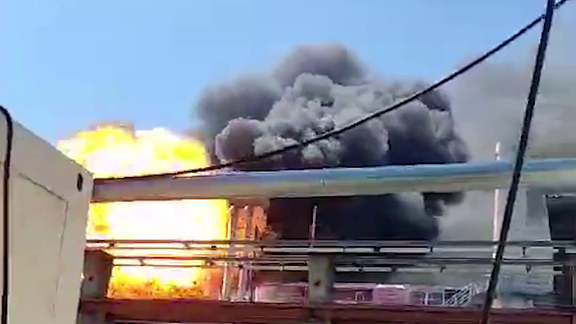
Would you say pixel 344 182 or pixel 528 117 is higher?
pixel 344 182

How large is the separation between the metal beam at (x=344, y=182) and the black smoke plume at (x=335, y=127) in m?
7.20

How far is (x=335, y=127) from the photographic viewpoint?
1115 centimetres

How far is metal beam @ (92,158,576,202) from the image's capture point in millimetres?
2793

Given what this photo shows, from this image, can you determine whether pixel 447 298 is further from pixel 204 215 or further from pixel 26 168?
pixel 26 168

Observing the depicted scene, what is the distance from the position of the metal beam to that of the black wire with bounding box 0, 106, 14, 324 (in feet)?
6.85

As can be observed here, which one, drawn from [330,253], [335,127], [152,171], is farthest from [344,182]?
[335,127]

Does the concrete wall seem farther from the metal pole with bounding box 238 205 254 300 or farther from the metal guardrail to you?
the metal pole with bounding box 238 205 254 300

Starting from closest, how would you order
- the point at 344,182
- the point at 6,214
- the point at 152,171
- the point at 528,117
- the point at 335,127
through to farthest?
the point at 6,214 < the point at 528,117 < the point at 344,182 < the point at 152,171 < the point at 335,127

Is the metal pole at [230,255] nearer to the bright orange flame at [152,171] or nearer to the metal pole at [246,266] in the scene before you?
the metal pole at [246,266]

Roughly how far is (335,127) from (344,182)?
8223mm

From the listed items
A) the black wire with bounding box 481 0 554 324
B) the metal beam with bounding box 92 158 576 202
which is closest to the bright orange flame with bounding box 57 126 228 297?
the metal beam with bounding box 92 158 576 202

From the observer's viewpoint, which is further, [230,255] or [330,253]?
[230,255]

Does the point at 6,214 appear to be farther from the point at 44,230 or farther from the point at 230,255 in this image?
the point at 230,255

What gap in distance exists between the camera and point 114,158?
9.91m
